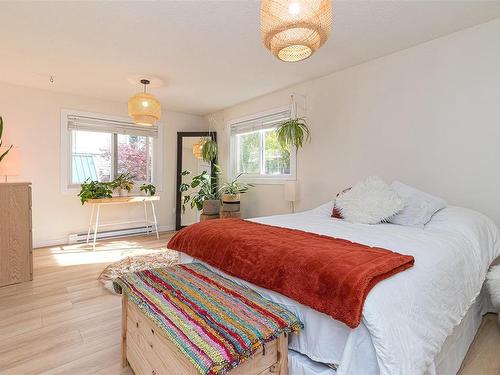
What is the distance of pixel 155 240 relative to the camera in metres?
4.44

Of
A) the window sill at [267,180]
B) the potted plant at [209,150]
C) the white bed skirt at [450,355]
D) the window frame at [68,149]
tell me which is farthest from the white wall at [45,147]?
the white bed skirt at [450,355]

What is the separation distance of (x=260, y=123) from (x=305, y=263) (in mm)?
3220

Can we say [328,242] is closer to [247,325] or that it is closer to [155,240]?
[247,325]

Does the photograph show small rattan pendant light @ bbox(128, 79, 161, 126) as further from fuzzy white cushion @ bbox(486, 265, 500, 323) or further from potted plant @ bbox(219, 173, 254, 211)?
fuzzy white cushion @ bbox(486, 265, 500, 323)

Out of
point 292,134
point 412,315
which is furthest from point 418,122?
point 412,315

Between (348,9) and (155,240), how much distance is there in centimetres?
399

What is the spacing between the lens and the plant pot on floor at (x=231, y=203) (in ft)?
13.4

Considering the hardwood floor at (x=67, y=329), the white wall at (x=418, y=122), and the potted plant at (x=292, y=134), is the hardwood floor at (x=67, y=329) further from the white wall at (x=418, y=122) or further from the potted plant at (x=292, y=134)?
the potted plant at (x=292, y=134)

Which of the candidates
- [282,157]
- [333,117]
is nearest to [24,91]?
[282,157]

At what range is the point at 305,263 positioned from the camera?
1.25 m

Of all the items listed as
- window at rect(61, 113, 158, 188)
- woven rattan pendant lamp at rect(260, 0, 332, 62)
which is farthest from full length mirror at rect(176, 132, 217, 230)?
woven rattan pendant lamp at rect(260, 0, 332, 62)

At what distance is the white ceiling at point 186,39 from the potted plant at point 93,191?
1403 mm

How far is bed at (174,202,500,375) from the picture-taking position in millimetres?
996

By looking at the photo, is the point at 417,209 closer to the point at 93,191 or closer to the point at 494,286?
the point at 494,286
